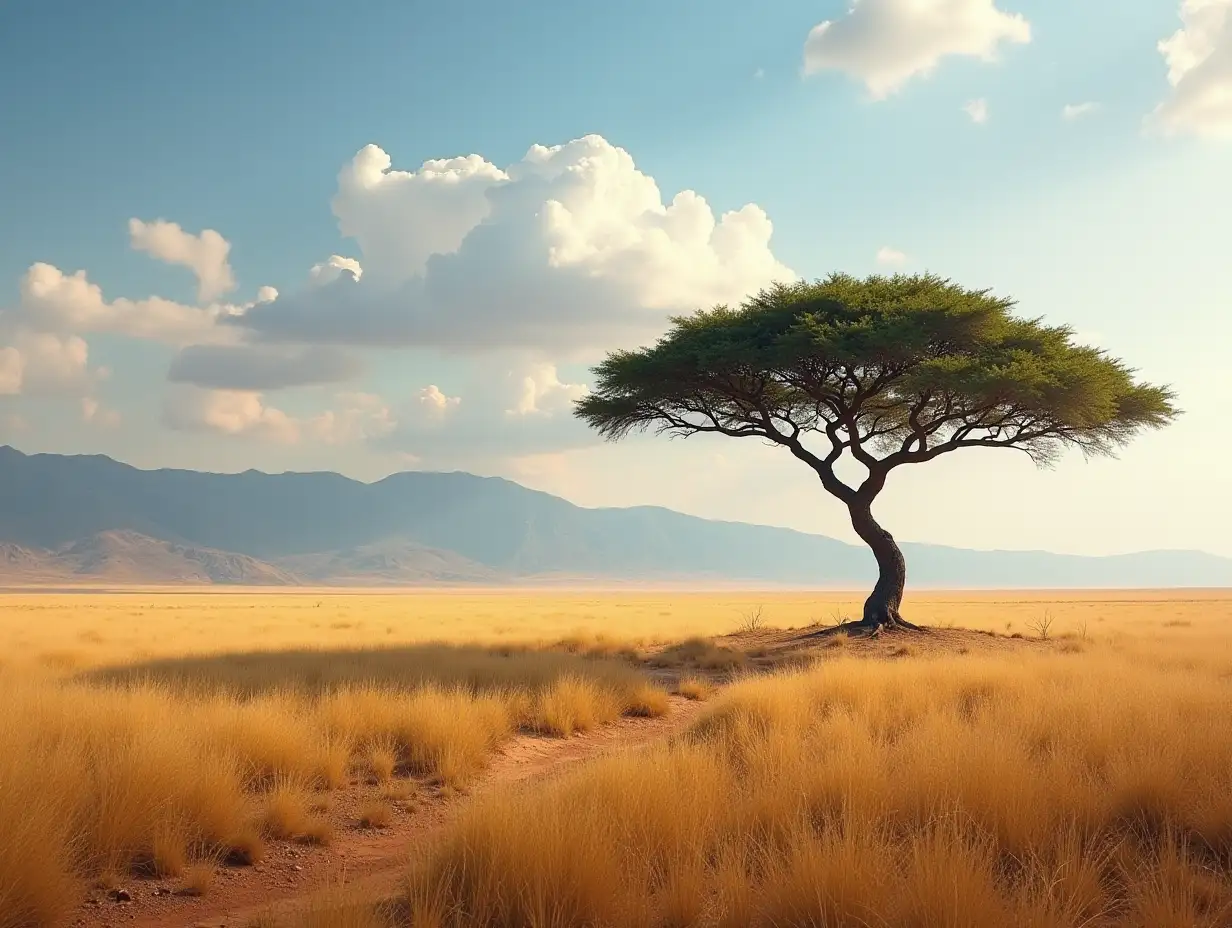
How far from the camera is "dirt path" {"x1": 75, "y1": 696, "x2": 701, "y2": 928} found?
6.17 meters

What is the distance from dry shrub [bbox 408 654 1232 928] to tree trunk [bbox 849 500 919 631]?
51.9 feet

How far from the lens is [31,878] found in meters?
5.71

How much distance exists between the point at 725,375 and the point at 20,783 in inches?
898

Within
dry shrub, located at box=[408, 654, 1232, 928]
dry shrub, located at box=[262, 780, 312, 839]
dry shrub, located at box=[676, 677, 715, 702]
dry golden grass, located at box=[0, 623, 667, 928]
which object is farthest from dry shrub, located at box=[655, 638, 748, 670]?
dry shrub, located at box=[262, 780, 312, 839]

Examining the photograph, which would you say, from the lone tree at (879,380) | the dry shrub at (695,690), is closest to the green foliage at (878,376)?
the lone tree at (879,380)

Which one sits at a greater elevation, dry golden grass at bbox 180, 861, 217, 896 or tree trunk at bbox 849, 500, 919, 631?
tree trunk at bbox 849, 500, 919, 631

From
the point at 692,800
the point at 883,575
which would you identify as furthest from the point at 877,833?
the point at 883,575

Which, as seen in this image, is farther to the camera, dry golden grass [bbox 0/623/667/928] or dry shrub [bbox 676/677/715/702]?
dry shrub [bbox 676/677/715/702]

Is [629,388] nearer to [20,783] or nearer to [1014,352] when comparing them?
[1014,352]

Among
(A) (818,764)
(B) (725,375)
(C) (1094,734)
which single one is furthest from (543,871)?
(B) (725,375)

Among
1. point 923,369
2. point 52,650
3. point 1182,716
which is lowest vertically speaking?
point 52,650

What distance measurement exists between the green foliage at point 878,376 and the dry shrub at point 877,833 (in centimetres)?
1555

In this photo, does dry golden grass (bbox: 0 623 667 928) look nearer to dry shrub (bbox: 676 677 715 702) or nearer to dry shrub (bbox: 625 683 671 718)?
dry shrub (bbox: 625 683 671 718)

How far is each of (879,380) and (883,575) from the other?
5775 millimetres
